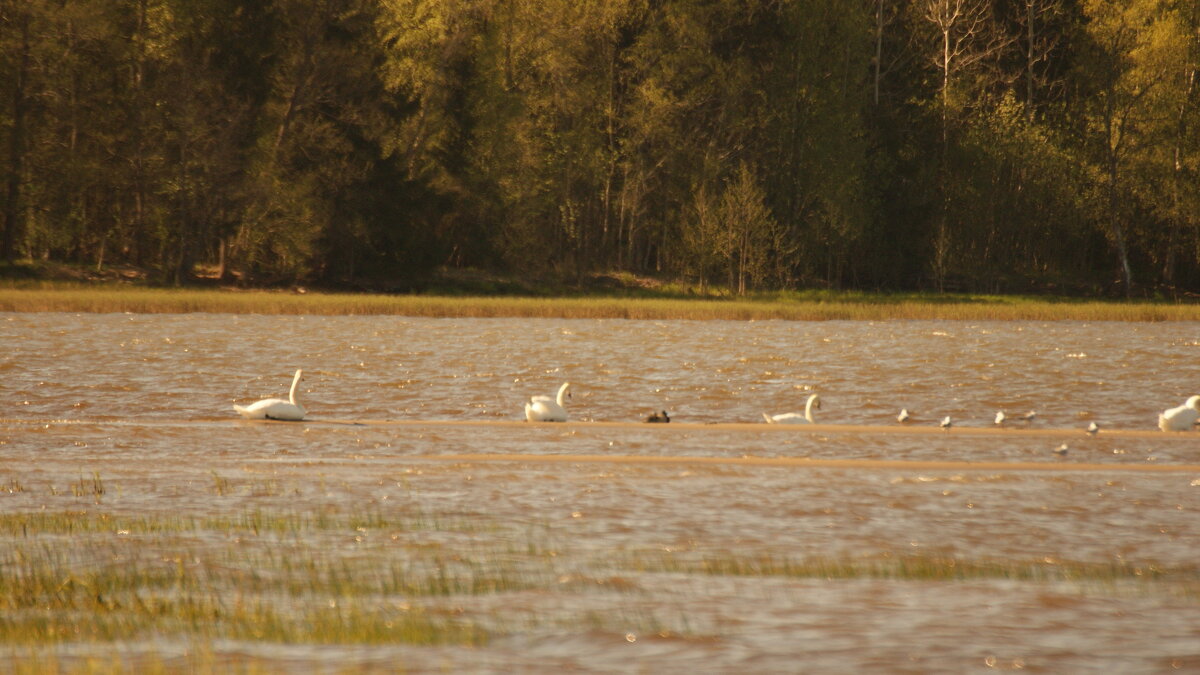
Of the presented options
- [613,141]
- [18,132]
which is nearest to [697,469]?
[18,132]

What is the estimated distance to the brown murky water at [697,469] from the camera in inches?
319

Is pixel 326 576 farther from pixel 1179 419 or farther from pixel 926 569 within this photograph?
pixel 1179 419

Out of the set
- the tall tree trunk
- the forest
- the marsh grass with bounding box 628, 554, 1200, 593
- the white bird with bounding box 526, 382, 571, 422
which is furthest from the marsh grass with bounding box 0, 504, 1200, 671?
the tall tree trunk

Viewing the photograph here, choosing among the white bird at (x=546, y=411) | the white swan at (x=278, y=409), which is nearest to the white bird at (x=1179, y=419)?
the white bird at (x=546, y=411)

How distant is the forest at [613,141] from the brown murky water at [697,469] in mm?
17364

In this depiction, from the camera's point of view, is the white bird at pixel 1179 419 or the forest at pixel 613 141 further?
the forest at pixel 613 141

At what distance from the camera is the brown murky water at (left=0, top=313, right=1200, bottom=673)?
809 centimetres

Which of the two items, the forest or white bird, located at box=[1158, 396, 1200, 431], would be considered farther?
the forest

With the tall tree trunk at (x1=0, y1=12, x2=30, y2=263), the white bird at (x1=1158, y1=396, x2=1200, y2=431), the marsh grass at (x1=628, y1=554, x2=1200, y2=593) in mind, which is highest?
the tall tree trunk at (x1=0, y1=12, x2=30, y2=263)

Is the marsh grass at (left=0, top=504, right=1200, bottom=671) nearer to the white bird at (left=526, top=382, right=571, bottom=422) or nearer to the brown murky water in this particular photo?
the brown murky water

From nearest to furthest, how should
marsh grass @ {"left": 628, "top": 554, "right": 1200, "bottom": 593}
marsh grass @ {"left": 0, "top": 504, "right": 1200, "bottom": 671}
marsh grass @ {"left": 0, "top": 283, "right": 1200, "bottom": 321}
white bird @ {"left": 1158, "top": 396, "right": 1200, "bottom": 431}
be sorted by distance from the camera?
marsh grass @ {"left": 0, "top": 504, "right": 1200, "bottom": 671} → marsh grass @ {"left": 628, "top": 554, "right": 1200, "bottom": 593} → white bird @ {"left": 1158, "top": 396, "right": 1200, "bottom": 431} → marsh grass @ {"left": 0, "top": 283, "right": 1200, "bottom": 321}

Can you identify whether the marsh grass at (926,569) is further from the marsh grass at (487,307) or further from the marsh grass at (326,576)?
the marsh grass at (487,307)

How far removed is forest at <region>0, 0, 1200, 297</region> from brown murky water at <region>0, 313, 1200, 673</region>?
17364 millimetres

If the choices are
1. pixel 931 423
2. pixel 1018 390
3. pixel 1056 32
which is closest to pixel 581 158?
pixel 1056 32
